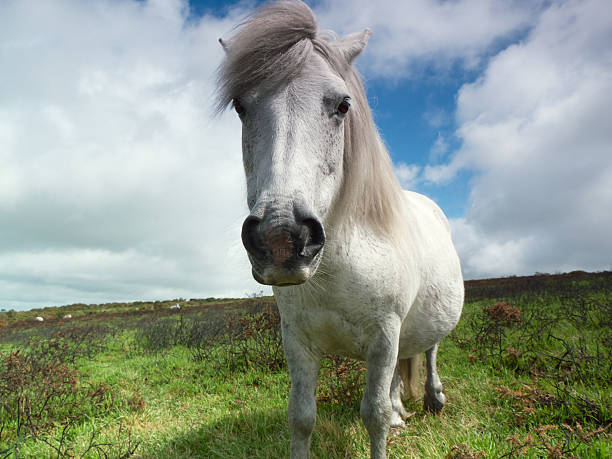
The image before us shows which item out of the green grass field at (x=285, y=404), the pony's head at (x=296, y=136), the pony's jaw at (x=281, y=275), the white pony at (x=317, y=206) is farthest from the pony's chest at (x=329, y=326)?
the green grass field at (x=285, y=404)

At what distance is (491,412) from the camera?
10.3ft

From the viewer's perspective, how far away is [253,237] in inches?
50.1

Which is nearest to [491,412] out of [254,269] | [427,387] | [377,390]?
[427,387]

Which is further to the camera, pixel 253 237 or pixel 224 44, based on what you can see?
pixel 224 44

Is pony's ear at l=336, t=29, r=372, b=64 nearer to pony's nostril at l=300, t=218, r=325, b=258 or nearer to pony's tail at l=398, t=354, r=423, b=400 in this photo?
pony's nostril at l=300, t=218, r=325, b=258

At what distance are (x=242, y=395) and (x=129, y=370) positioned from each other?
3.04 m

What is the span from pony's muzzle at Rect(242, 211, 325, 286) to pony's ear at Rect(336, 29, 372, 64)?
1163mm

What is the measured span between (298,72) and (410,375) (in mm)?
3137

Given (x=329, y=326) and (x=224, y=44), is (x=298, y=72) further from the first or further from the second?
(x=329, y=326)

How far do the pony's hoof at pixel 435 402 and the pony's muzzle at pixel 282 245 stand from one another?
285 cm

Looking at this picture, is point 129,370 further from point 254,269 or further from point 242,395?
point 254,269

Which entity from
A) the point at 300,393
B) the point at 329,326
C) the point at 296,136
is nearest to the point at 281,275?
the point at 296,136

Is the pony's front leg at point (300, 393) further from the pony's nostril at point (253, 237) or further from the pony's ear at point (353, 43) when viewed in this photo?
the pony's ear at point (353, 43)

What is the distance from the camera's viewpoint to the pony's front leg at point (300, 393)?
2.03m
